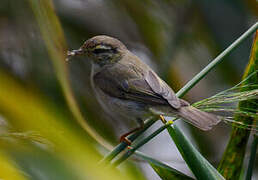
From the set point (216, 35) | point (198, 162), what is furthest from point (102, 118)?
point (198, 162)

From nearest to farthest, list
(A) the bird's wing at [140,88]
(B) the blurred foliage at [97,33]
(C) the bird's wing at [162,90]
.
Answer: (B) the blurred foliage at [97,33], (C) the bird's wing at [162,90], (A) the bird's wing at [140,88]

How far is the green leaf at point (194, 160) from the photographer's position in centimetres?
158

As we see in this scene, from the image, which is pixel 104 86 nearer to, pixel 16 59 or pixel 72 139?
pixel 16 59

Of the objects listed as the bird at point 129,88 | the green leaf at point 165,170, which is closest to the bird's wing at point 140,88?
the bird at point 129,88

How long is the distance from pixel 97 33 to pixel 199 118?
1.92 m

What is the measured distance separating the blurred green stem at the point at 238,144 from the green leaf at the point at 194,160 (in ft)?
1.15

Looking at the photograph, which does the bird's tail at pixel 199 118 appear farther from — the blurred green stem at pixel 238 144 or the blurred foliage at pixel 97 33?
the blurred foliage at pixel 97 33

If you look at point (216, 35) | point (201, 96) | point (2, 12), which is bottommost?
point (201, 96)

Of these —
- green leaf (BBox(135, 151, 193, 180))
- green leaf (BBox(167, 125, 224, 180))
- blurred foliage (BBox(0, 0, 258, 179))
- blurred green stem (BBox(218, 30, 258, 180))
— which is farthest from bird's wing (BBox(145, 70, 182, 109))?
green leaf (BBox(167, 125, 224, 180))

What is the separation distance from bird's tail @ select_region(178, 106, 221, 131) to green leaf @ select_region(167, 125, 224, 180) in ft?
2.54

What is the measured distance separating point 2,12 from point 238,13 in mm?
2152

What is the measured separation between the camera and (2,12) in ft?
13.2

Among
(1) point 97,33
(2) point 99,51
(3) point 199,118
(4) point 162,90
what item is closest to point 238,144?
(3) point 199,118

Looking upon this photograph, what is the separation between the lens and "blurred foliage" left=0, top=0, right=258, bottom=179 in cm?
227
